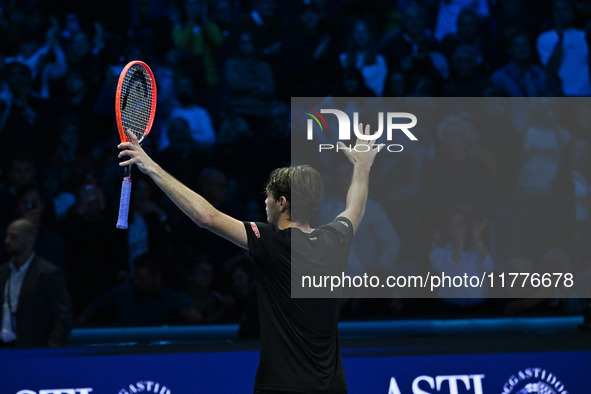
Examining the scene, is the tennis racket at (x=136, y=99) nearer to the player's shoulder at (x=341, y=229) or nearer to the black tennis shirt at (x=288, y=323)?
the black tennis shirt at (x=288, y=323)

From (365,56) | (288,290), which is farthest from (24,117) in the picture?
(288,290)

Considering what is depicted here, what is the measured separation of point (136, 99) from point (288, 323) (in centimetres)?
142

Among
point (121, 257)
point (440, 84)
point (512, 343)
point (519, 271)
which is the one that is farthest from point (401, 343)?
point (440, 84)

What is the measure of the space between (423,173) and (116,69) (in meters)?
3.15

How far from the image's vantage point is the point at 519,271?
6.05m

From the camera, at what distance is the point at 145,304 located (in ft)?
18.6

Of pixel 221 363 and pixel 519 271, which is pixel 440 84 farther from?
pixel 221 363

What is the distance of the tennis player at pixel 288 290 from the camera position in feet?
10.4

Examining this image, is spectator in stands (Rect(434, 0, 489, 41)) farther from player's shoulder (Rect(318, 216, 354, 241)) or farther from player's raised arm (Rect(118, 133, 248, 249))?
player's raised arm (Rect(118, 133, 248, 249))

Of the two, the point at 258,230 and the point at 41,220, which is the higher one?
the point at 41,220

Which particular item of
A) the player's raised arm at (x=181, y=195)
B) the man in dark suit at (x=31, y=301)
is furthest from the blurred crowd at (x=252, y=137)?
the player's raised arm at (x=181, y=195)

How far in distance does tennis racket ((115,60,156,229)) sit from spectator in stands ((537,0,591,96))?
497cm

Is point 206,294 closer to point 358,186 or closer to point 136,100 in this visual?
point 136,100

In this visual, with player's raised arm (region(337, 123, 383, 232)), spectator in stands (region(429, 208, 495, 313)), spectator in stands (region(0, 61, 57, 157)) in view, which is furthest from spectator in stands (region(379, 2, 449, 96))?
player's raised arm (region(337, 123, 383, 232))
